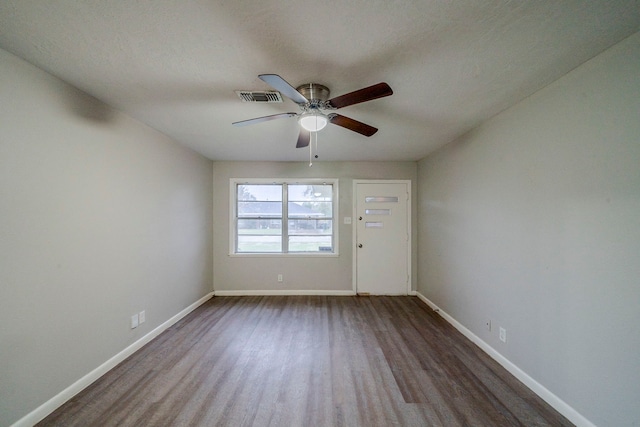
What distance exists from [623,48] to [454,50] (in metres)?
0.94

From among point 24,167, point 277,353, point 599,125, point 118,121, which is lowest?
point 277,353

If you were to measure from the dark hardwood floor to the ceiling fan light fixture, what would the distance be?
215cm

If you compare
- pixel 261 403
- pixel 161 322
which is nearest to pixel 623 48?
pixel 261 403

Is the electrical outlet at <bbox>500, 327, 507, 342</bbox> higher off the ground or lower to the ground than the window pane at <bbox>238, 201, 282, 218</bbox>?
lower

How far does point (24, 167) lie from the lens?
1519 mm

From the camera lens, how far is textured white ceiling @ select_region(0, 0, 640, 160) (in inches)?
44.6

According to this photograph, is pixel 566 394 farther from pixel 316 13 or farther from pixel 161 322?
pixel 161 322

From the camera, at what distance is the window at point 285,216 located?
4.27 metres

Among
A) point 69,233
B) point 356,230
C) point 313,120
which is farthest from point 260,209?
point 313,120

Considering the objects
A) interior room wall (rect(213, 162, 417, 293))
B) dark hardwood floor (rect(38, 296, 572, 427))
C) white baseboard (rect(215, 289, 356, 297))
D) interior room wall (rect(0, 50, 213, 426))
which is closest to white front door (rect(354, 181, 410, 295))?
interior room wall (rect(213, 162, 417, 293))

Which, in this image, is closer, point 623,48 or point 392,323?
point 623,48

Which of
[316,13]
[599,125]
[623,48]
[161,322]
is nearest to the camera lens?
[316,13]

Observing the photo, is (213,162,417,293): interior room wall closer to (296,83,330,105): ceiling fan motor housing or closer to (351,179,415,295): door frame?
(351,179,415,295): door frame

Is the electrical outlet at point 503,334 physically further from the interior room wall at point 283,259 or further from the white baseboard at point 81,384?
the white baseboard at point 81,384
